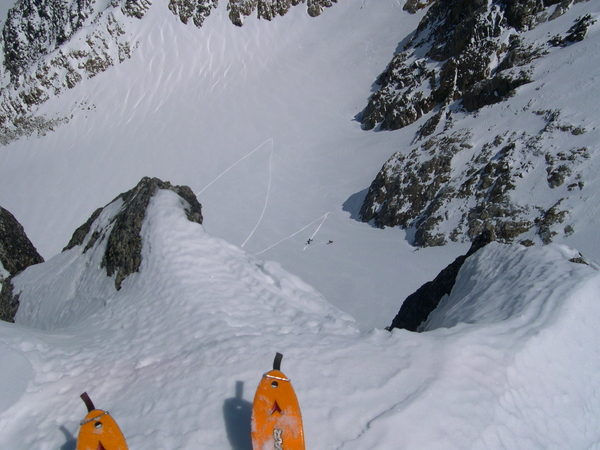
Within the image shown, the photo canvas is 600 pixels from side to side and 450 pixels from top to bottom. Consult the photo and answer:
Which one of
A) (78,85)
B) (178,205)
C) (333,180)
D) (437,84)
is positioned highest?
(78,85)

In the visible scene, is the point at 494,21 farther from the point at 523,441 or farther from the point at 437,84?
the point at 523,441

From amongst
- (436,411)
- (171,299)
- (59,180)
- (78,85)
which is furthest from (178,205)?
(78,85)

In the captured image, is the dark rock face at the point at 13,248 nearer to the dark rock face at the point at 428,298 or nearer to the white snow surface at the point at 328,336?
the white snow surface at the point at 328,336

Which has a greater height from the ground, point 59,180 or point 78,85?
point 78,85

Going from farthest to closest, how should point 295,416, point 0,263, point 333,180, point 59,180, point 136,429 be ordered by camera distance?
point 59,180, point 333,180, point 0,263, point 136,429, point 295,416

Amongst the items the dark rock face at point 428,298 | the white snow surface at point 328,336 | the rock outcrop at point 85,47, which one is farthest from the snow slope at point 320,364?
the rock outcrop at point 85,47

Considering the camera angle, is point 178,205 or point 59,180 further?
point 59,180
